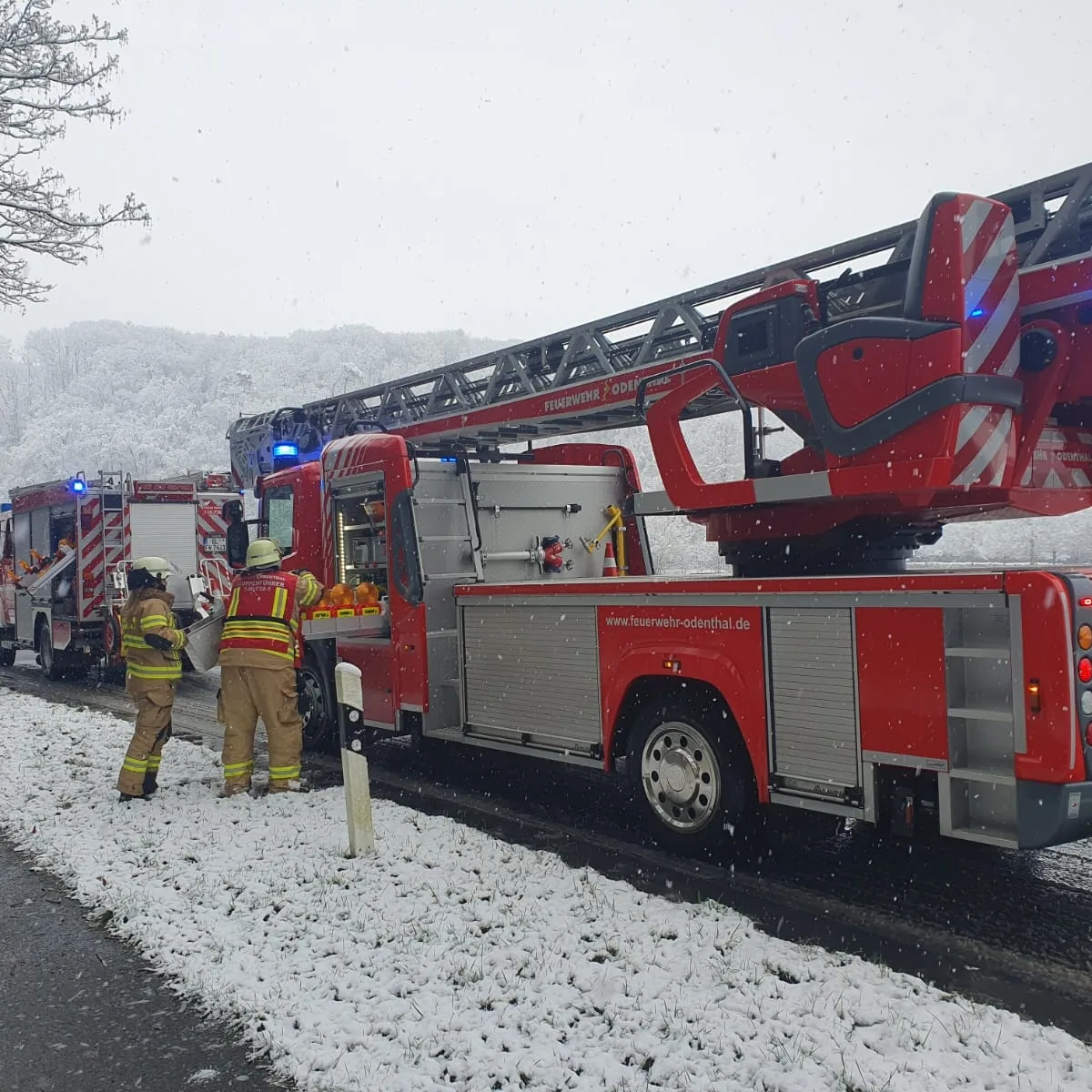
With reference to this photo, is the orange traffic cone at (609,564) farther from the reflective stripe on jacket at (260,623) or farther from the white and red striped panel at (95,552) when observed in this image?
the white and red striped panel at (95,552)

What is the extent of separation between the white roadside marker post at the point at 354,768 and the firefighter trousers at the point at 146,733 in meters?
1.97

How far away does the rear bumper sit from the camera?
12.6ft

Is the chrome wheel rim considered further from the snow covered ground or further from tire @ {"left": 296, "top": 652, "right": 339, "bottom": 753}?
tire @ {"left": 296, "top": 652, "right": 339, "bottom": 753}

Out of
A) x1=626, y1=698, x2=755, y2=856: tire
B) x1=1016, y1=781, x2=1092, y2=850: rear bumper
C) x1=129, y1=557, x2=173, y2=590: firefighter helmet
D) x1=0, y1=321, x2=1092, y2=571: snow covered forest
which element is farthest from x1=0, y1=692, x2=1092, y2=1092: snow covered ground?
x1=0, y1=321, x2=1092, y2=571: snow covered forest

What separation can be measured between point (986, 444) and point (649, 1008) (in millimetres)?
2898

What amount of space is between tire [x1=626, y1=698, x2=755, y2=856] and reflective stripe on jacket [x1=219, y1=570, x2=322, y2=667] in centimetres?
263

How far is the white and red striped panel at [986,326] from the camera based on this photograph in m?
4.47

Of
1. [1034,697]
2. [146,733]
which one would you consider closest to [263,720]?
[146,733]

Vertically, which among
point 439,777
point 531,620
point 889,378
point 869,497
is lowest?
point 439,777

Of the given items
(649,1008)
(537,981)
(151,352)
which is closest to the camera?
(649,1008)

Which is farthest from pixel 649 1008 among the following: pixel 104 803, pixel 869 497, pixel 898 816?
pixel 104 803

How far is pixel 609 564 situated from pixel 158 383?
5126 inches

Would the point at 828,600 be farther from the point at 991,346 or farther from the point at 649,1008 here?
the point at 649,1008

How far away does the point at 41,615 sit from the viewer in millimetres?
15023
